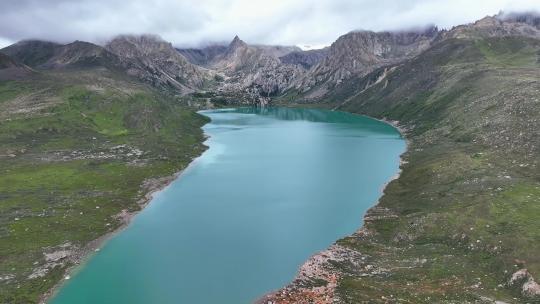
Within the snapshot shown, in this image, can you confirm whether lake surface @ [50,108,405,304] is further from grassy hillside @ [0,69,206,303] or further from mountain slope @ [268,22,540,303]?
mountain slope @ [268,22,540,303]

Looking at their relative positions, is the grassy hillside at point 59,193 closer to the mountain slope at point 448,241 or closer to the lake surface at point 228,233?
the lake surface at point 228,233

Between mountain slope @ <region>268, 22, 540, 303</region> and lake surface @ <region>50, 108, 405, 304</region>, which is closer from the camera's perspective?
mountain slope @ <region>268, 22, 540, 303</region>

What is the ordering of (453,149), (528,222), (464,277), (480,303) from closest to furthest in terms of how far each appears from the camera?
(480,303) → (464,277) → (528,222) → (453,149)

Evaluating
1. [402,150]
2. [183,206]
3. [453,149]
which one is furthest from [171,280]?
[402,150]

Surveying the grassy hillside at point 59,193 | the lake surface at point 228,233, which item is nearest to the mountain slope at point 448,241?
the lake surface at point 228,233

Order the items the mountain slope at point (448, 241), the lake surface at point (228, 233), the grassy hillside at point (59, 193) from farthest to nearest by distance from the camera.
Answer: the grassy hillside at point (59, 193) → the lake surface at point (228, 233) → the mountain slope at point (448, 241)

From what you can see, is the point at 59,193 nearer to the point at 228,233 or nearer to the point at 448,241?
the point at 228,233

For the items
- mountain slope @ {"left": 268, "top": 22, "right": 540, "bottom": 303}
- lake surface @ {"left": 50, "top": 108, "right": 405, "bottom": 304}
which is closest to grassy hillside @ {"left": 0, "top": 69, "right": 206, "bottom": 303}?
lake surface @ {"left": 50, "top": 108, "right": 405, "bottom": 304}

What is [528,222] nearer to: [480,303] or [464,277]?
[464,277]
